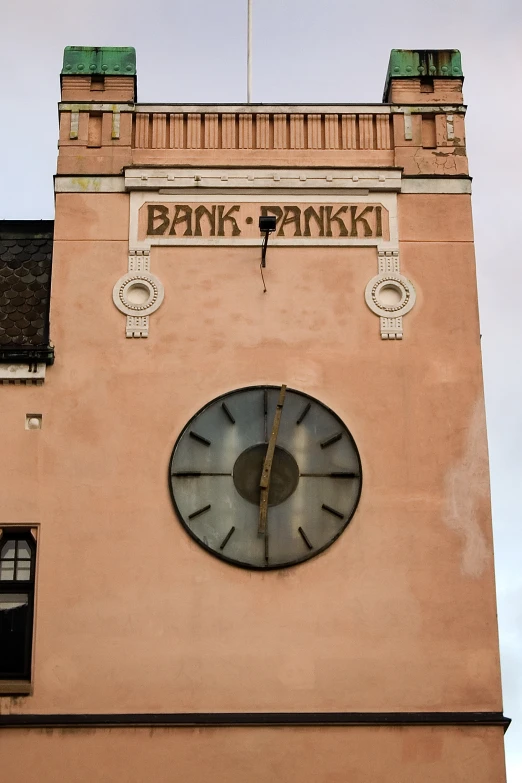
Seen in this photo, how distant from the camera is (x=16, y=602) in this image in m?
18.6

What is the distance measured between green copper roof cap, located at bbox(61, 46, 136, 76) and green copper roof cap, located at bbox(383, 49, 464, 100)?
3516mm

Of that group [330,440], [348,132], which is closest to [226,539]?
[330,440]

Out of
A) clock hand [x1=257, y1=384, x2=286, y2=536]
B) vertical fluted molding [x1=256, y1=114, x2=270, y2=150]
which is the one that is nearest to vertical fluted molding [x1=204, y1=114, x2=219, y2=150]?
vertical fluted molding [x1=256, y1=114, x2=270, y2=150]

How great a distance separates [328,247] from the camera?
66.1ft

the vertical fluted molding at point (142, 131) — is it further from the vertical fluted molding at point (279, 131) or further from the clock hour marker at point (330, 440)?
the clock hour marker at point (330, 440)

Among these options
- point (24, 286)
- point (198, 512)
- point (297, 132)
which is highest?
point (297, 132)

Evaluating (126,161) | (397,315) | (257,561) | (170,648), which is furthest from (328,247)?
(170,648)

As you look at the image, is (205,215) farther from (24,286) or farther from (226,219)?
(24,286)

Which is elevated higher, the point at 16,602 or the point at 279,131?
the point at 279,131

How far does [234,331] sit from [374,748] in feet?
17.8

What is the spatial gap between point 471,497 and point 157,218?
5.40 m

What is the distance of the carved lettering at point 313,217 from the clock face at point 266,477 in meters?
2.24

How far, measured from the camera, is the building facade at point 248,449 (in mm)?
17953

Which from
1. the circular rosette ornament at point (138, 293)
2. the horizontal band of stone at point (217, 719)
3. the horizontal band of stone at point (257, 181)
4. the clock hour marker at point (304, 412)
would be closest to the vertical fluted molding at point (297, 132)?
the horizontal band of stone at point (257, 181)
